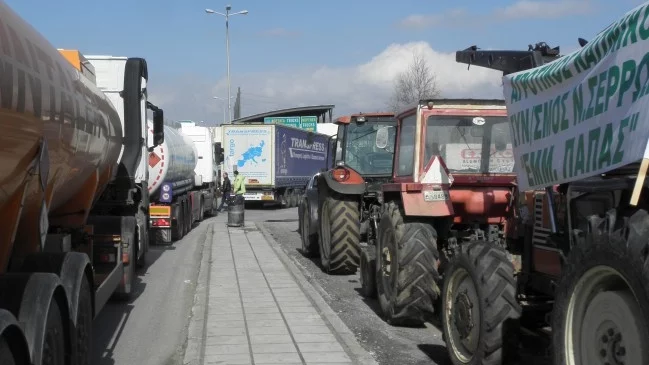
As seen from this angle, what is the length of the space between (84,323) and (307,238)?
8.89 metres

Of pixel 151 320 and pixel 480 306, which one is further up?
pixel 480 306

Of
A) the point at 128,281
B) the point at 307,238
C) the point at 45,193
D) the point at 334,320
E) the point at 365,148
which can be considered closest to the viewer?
the point at 45,193

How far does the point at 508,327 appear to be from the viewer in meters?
5.47

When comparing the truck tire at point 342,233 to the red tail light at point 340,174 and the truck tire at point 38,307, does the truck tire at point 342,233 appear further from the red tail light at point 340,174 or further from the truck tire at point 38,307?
the truck tire at point 38,307

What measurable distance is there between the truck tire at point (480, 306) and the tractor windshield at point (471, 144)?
7.65ft

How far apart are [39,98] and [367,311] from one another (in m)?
5.62

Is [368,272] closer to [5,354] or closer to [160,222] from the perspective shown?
[5,354]

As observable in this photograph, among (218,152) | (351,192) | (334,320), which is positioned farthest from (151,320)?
(218,152)

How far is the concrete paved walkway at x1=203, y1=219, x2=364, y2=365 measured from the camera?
682 centimetres

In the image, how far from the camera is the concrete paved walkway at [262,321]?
268 inches

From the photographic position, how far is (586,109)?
13.9ft

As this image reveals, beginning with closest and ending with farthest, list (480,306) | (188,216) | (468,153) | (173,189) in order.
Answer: (480,306) < (468,153) < (173,189) < (188,216)

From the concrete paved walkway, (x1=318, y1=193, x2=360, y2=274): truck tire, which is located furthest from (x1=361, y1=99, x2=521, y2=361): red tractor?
(x1=318, y1=193, x2=360, y2=274): truck tire

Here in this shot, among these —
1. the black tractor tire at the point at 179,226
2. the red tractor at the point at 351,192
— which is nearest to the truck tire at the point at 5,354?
the red tractor at the point at 351,192
